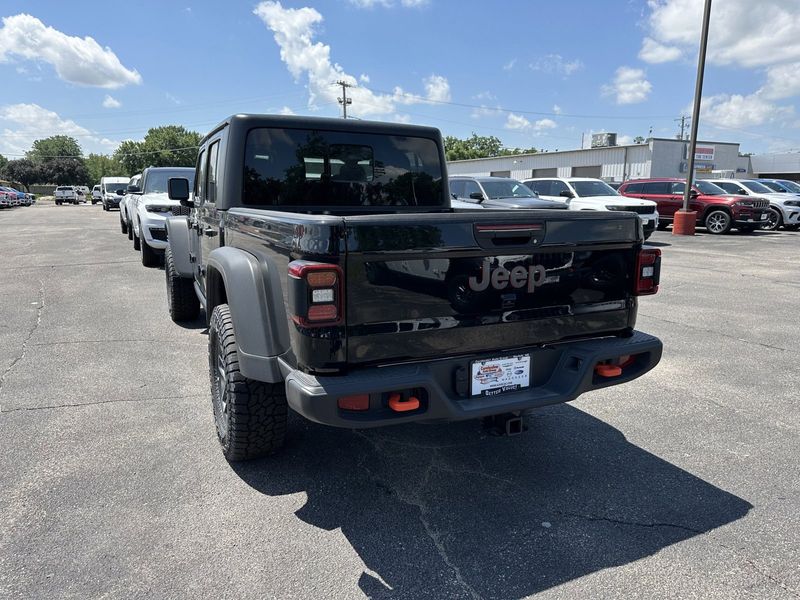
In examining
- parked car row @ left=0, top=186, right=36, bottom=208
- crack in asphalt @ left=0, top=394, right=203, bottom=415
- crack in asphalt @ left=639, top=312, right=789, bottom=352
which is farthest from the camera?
parked car row @ left=0, top=186, right=36, bottom=208

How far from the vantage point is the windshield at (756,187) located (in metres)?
20.4

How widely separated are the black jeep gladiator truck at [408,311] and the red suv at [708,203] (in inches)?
693

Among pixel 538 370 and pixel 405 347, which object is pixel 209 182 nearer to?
pixel 405 347

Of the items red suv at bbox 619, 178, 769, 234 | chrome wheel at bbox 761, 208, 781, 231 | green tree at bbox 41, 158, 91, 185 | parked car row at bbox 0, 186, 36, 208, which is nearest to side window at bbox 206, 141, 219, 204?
red suv at bbox 619, 178, 769, 234

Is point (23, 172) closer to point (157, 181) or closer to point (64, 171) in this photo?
point (64, 171)

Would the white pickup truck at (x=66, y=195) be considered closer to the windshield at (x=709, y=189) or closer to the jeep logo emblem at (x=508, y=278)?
the windshield at (x=709, y=189)

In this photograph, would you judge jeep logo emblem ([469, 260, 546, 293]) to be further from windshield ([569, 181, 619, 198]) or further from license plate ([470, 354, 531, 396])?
windshield ([569, 181, 619, 198])

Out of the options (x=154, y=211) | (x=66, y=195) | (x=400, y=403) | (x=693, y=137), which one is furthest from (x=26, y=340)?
(x=66, y=195)

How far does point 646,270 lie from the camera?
3188mm

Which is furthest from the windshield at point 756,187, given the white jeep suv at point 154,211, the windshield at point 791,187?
the white jeep suv at point 154,211

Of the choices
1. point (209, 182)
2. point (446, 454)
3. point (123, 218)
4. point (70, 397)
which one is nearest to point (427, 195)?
point (209, 182)

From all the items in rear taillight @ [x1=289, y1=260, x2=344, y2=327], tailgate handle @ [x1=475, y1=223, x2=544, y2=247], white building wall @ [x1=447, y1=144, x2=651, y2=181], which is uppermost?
white building wall @ [x1=447, y1=144, x2=651, y2=181]

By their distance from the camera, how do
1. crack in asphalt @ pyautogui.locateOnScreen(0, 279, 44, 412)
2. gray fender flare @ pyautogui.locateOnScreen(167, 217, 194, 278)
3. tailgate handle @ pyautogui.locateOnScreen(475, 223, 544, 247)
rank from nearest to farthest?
tailgate handle @ pyautogui.locateOnScreen(475, 223, 544, 247) → crack in asphalt @ pyautogui.locateOnScreen(0, 279, 44, 412) → gray fender flare @ pyautogui.locateOnScreen(167, 217, 194, 278)

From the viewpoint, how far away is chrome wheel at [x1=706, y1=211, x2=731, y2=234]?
1822 cm
